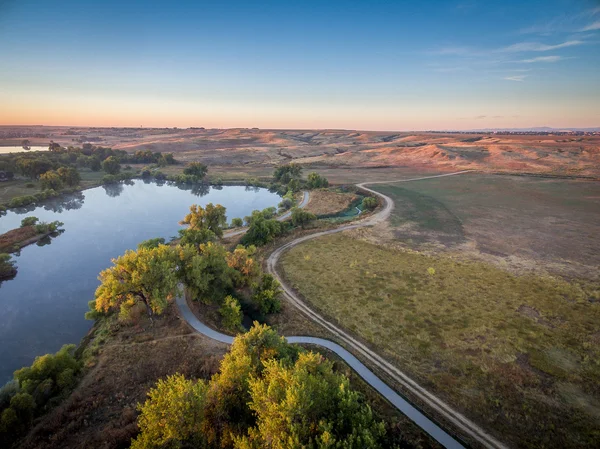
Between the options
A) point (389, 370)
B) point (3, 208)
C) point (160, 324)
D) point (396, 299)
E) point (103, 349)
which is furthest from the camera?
point (3, 208)

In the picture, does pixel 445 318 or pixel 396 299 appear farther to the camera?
pixel 396 299

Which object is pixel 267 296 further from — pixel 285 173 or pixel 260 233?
pixel 285 173

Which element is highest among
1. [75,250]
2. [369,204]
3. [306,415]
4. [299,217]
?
[369,204]

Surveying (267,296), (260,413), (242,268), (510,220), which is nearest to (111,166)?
(242,268)

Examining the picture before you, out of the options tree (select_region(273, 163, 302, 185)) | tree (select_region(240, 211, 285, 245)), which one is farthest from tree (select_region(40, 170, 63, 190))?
tree (select_region(240, 211, 285, 245))

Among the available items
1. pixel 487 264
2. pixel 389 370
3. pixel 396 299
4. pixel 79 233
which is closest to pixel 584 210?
pixel 487 264

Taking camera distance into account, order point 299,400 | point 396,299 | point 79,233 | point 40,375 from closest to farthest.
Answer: point 299,400, point 40,375, point 396,299, point 79,233

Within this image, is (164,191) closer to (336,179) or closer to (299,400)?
(336,179)
